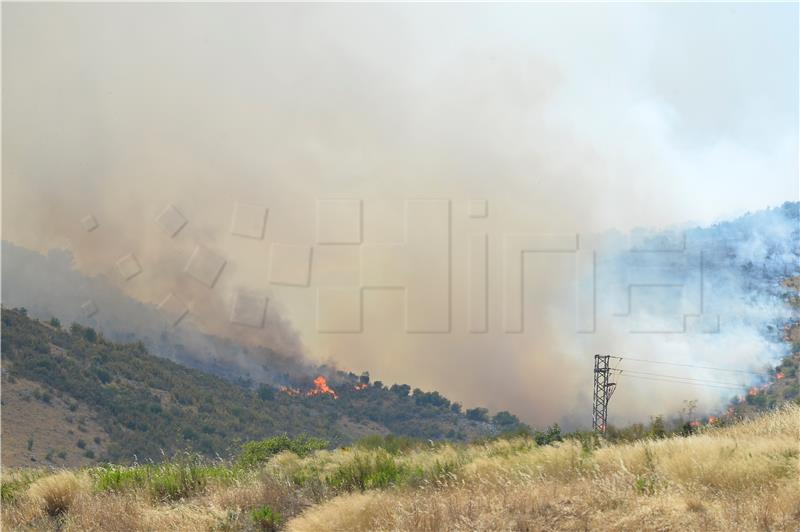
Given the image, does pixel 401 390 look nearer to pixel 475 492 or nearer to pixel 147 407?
pixel 147 407

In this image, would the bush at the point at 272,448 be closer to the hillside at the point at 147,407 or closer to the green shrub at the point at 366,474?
the green shrub at the point at 366,474

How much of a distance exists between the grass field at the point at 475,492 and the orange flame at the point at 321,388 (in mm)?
117215

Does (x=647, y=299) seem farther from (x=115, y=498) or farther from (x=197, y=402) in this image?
(x=115, y=498)

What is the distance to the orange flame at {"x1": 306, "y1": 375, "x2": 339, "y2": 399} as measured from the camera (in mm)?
139000

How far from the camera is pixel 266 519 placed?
1611 centimetres

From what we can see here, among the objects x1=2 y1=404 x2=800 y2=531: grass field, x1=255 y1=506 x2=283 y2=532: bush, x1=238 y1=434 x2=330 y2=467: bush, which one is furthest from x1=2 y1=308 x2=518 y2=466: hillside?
x1=255 y1=506 x2=283 y2=532: bush

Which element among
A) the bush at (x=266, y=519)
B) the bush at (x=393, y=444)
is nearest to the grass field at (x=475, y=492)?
the bush at (x=266, y=519)

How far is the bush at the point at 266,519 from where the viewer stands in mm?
16047

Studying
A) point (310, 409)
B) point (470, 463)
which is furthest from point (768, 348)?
point (470, 463)

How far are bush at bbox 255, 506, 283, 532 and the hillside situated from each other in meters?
67.2

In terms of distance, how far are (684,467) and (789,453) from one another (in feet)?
6.85

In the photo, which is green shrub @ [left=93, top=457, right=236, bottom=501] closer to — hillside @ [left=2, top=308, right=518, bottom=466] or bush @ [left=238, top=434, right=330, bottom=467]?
bush @ [left=238, top=434, right=330, bottom=467]

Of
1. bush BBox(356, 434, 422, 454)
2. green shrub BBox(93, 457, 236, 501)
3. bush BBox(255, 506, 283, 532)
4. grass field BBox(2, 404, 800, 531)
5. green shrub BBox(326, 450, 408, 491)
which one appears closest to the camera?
grass field BBox(2, 404, 800, 531)

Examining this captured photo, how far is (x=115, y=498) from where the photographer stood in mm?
18969
